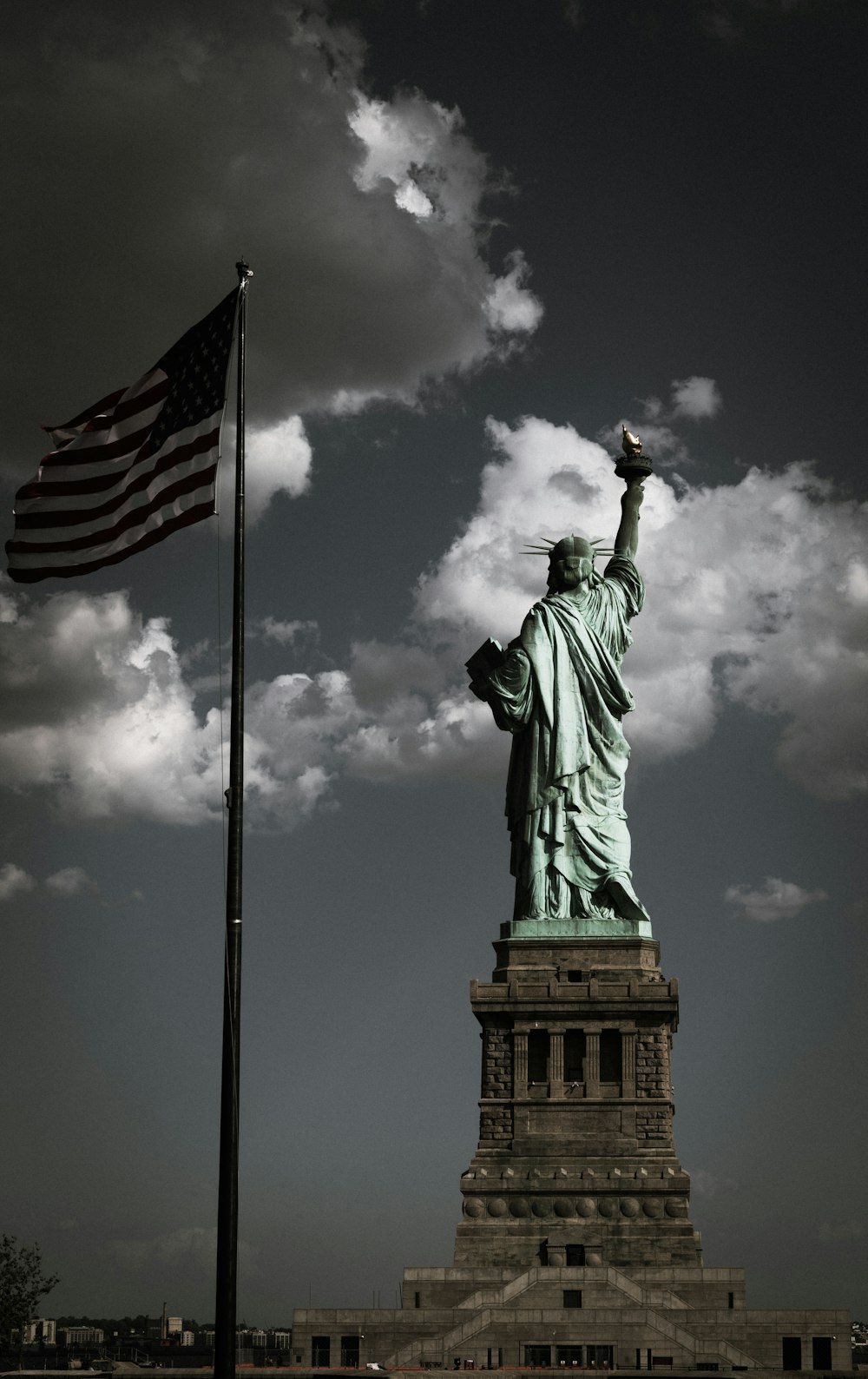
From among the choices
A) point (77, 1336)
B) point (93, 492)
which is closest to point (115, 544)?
point (93, 492)

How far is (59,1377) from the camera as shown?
37.7 m

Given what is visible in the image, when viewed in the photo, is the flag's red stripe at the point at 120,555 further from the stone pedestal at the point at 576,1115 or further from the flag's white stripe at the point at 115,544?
the stone pedestal at the point at 576,1115

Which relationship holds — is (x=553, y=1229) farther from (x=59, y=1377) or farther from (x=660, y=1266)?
(x=59, y=1377)

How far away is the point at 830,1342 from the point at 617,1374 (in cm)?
584

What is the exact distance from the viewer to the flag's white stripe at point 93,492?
22844mm

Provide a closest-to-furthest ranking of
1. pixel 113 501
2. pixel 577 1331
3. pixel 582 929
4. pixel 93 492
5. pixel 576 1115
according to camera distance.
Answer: pixel 113 501, pixel 93 492, pixel 577 1331, pixel 576 1115, pixel 582 929

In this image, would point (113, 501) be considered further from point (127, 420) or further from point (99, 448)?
point (127, 420)

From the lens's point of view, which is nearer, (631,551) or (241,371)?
(241,371)

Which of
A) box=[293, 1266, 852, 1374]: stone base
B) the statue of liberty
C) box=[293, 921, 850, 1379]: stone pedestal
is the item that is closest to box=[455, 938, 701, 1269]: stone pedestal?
box=[293, 921, 850, 1379]: stone pedestal

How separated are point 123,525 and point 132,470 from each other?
74 cm

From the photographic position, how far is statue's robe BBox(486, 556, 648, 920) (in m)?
46.8

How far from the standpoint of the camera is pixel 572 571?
4956 centimetres

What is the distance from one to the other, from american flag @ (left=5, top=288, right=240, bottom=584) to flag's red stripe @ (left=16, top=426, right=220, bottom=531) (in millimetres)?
11

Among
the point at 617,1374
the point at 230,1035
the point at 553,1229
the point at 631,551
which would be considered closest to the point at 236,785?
the point at 230,1035
